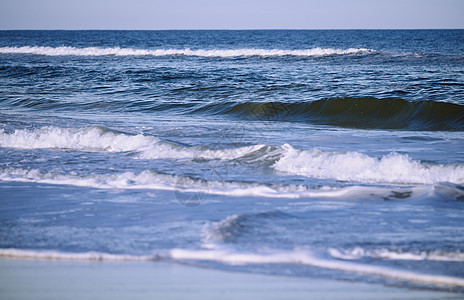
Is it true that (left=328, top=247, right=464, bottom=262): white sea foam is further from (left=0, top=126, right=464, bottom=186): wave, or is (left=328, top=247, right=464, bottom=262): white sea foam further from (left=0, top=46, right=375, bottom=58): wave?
(left=0, top=46, right=375, bottom=58): wave

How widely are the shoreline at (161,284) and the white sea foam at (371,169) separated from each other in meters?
2.75

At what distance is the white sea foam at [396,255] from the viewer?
3205 mm

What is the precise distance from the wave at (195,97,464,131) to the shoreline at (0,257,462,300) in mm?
8107

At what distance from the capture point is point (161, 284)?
114 inches

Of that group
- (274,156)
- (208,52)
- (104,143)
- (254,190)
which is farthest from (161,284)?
(208,52)

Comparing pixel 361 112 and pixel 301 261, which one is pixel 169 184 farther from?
pixel 361 112

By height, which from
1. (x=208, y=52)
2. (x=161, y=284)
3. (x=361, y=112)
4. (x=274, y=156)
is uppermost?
(x=208, y=52)

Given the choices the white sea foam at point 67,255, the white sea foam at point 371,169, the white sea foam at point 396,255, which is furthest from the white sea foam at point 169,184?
the white sea foam at point 67,255

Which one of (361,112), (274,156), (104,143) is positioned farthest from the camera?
(361,112)

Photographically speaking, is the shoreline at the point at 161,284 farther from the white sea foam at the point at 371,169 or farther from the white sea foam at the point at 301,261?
the white sea foam at the point at 371,169

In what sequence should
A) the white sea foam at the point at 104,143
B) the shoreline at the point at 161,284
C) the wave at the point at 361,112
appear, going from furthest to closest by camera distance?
the wave at the point at 361,112
the white sea foam at the point at 104,143
the shoreline at the point at 161,284

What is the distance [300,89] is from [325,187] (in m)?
10.3

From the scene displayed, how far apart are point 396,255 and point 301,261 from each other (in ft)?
2.08

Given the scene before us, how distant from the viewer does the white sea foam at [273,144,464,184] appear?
5.47m
